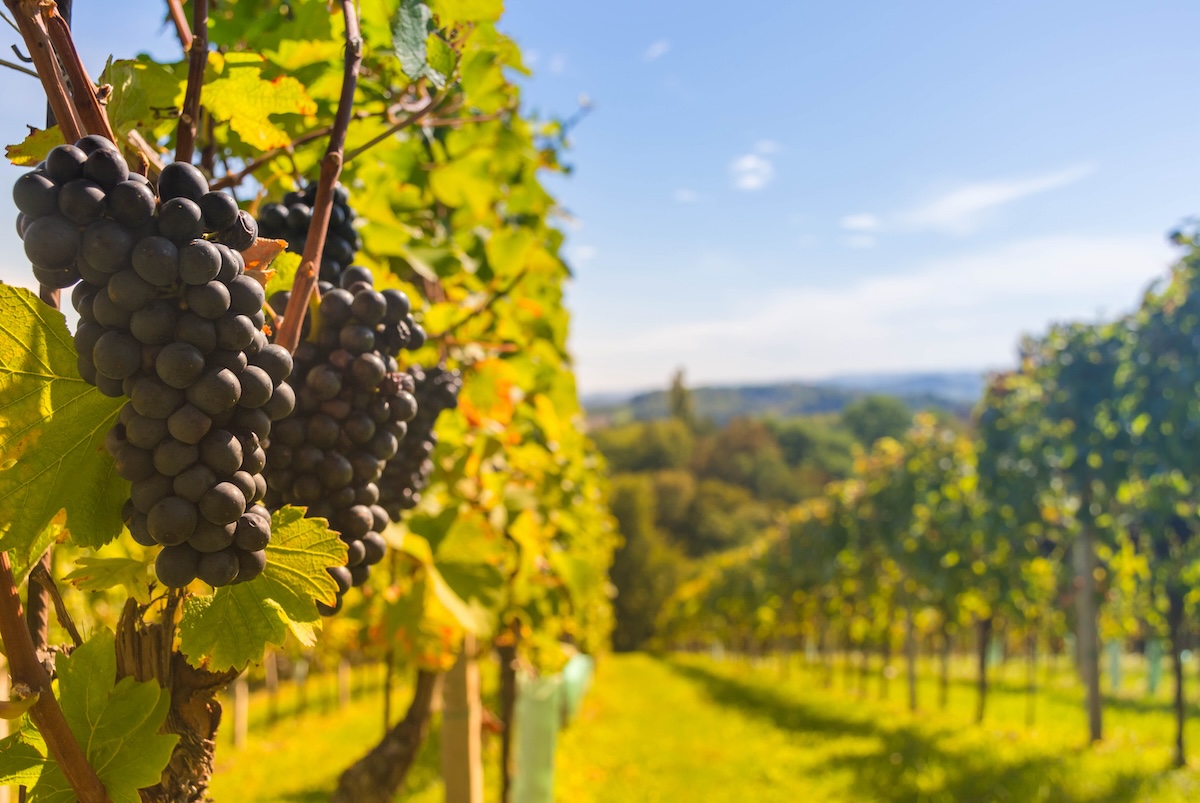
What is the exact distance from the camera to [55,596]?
0.95 m

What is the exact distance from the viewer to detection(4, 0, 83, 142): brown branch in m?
0.81

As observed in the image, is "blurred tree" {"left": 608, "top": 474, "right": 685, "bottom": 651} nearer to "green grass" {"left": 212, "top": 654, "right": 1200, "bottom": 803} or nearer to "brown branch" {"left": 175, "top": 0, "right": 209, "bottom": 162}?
"green grass" {"left": 212, "top": 654, "right": 1200, "bottom": 803}

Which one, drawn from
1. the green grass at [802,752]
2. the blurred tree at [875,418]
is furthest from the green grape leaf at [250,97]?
the blurred tree at [875,418]

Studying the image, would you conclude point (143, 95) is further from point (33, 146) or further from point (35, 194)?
point (35, 194)

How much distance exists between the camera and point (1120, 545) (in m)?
10.3

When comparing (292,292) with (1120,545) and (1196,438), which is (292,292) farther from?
(1120,545)

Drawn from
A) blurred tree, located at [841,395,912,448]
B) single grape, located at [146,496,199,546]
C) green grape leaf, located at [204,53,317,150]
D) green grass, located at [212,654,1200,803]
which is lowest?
green grass, located at [212,654,1200,803]

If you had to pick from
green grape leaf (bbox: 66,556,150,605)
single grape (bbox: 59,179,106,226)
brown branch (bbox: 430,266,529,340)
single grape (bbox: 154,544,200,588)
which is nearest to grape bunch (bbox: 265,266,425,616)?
green grape leaf (bbox: 66,556,150,605)

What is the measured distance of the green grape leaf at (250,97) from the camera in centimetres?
123

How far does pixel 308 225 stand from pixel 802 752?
12.8 m

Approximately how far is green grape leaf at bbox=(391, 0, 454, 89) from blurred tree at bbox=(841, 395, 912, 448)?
353 feet

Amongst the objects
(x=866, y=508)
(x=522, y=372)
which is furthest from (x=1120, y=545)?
(x=522, y=372)

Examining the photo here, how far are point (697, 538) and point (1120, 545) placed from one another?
6237cm

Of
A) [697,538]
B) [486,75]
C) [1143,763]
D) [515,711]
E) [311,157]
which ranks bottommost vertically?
[697,538]
